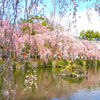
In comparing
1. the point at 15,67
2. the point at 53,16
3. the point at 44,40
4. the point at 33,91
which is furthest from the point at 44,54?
the point at 53,16

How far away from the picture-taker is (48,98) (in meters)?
6.48

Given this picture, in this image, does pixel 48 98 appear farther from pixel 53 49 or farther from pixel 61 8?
pixel 53 49

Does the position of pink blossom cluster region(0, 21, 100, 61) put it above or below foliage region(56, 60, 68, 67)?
above

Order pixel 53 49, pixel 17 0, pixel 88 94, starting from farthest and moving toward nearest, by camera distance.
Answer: pixel 53 49
pixel 88 94
pixel 17 0

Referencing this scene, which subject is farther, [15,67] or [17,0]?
[15,67]

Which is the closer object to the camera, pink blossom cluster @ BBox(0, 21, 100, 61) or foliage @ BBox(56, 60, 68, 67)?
pink blossom cluster @ BBox(0, 21, 100, 61)

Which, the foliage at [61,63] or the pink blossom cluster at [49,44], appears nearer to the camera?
the pink blossom cluster at [49,44]

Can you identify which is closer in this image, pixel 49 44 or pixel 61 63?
pixel 49 44

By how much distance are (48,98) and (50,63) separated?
1058 centimetres

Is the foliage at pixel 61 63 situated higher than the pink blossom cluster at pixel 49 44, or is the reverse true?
the pink blossom cluster at pixel 49 44

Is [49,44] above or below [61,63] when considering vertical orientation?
above

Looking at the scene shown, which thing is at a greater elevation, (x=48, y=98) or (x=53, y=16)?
(x=53, y=16)

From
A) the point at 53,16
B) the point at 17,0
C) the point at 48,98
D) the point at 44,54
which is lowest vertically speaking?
the point at 48,98

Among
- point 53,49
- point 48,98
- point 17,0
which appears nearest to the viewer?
point 17,0
